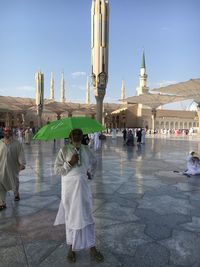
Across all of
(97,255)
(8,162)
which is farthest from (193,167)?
(97,255)

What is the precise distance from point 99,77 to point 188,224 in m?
16.3

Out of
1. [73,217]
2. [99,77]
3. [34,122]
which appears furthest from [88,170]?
[34,122]

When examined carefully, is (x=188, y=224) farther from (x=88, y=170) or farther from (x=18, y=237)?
(x=18, y=237)

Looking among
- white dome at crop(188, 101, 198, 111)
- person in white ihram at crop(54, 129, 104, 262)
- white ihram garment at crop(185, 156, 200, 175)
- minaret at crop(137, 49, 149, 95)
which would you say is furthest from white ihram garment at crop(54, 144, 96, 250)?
white dome at crop(188, 101, 198, 111)

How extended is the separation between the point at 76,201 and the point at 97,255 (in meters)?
0.54

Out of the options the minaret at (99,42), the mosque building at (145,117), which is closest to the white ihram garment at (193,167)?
the minaret at (99,42)

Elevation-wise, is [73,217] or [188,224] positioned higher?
[73,217]

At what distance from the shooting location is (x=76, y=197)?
2.70 metres

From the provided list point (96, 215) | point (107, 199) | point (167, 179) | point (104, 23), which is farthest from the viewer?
point (104, 23)

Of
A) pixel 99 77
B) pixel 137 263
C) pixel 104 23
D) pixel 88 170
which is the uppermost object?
pixel 104 23

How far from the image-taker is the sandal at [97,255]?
2.73 metres

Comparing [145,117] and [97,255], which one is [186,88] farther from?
[145,117]

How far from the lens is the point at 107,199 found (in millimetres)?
4875

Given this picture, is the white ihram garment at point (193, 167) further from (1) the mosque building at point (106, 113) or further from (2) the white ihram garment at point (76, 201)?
(1) the mosque building at point (106, 113)
